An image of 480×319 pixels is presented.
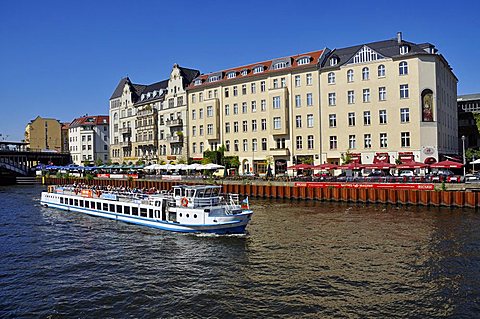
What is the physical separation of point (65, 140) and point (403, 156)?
149 meters

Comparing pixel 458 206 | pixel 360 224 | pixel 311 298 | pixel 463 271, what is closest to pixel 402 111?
pixel 458 206

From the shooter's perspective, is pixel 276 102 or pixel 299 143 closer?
pixel 299 143

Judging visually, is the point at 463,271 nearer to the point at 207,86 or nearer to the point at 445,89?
the point at 445,89

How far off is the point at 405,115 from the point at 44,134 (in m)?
149

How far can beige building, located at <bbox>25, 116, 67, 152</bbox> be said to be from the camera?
172 m

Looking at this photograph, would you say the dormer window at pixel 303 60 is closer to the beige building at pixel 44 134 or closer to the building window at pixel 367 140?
the building window at pixel 367 140

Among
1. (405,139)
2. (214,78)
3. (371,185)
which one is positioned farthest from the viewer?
(214,78)

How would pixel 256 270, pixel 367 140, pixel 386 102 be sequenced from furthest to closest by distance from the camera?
pixel 367 140
pixel 386 102
pixel 256 270

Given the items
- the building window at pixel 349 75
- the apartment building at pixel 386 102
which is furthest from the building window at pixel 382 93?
the building window at pixel 349 75

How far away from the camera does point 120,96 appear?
124 meters

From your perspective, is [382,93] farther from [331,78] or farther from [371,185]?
[371,185]

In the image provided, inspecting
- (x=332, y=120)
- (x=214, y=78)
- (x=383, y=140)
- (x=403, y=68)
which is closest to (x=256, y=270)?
(x=383, y=140)

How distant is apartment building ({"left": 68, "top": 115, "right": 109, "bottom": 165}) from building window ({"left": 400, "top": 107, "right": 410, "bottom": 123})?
101894 mm

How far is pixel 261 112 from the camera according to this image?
8312 cm
